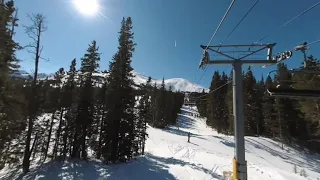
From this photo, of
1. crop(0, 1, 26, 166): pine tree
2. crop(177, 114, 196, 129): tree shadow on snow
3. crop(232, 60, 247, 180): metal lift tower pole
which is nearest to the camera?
crop(232, 60, 247, 180): metal lift tower pole

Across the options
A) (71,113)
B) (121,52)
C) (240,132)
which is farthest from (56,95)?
(240,132)

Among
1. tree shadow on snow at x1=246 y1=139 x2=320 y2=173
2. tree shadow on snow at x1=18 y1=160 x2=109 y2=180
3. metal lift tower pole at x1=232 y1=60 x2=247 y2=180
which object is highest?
metal lift tower pole at x1=232 y1=60 x2=247 y2=180

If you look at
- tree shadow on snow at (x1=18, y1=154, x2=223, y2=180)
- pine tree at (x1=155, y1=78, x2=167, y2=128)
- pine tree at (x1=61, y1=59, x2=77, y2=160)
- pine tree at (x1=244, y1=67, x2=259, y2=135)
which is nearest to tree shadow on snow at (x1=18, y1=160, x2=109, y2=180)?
tree shadow on snow at (x1=18, y1=154, x2=223, y2=180)

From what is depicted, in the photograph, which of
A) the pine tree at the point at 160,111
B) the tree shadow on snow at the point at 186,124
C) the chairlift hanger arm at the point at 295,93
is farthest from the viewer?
the tree shadow on snow at the point at 186,124

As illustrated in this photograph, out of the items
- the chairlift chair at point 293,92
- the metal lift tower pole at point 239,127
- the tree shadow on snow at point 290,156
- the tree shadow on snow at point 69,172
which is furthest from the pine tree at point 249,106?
the chairlift chair at point 293,92

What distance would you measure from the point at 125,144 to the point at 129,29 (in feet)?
46.2

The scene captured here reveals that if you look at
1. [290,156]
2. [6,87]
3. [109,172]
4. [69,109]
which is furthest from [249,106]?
[6,87]

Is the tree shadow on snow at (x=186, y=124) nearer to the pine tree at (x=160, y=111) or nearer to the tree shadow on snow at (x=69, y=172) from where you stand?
the pine tree at (x=160, y=111)

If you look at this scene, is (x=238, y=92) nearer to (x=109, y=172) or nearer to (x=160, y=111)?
(x=109, y=172)

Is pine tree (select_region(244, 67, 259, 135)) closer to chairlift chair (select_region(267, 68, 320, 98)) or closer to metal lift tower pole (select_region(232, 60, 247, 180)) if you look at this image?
metal lift tower pole (select_region(232, 60, 247, 180))

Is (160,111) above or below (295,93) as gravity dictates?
below

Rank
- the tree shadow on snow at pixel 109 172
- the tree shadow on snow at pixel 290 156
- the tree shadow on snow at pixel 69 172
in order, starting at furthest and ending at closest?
the tree shadow on snow at pixel 290 156, the tree shadow on snow at pixel 69 172, the tree shadow on snow at pixel 109 172

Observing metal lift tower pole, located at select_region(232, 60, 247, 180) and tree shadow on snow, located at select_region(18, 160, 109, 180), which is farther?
tree shadow on snow, located at select_region(18, 160, 109, 180)

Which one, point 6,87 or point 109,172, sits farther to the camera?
point 109,172
